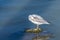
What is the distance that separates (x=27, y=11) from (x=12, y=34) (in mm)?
621

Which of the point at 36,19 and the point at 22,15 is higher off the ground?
the point at 22,15

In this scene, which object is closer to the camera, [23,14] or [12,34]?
[12,34]

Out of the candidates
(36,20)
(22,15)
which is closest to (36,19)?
(36,20)

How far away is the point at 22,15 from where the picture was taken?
3430mm

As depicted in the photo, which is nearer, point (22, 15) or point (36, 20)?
point (36, 20)

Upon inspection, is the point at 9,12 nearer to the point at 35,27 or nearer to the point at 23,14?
the point at 23,14

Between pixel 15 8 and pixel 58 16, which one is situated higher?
pixel 15 8

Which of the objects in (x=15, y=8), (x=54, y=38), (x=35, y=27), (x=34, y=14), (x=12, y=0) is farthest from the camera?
(x=12, y=0)

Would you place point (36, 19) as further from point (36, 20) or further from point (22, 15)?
point (22, 15)

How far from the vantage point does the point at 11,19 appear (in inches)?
132

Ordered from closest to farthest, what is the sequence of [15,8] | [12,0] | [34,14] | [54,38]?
[54,38]
[34,14]
[15,8]
[12,0]

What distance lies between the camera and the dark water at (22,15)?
9.93 ft

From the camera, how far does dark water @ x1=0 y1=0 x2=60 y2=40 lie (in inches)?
119

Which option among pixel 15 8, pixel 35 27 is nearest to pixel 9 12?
pixel 15 8
